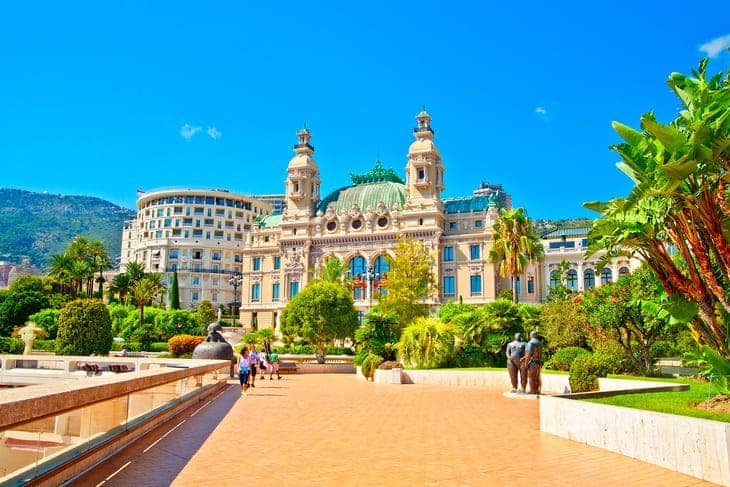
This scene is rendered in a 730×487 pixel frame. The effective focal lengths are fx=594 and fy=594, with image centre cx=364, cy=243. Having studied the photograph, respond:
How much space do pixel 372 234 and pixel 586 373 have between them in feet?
204

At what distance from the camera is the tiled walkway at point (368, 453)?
26.9ft

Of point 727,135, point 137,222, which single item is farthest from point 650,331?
point 137,222

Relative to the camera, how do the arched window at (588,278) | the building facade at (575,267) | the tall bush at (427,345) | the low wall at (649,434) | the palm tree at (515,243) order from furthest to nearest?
the arched window at (588,278)
the building facade at (575,267)
the palm tree at (515,243)
the tall bush at (427,345)
the low wall at (649,434)

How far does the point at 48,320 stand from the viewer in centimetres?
6103

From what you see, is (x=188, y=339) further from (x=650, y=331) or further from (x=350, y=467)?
(x=350, y=467)

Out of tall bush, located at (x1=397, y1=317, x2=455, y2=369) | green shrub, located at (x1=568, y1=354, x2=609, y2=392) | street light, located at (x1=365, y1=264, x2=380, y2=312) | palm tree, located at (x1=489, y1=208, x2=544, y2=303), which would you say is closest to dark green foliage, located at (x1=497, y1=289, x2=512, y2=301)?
street light, located at (x1=365, y1=264, x2=380, y2=312)

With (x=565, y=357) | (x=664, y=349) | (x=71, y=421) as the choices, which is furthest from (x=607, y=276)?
(x=71, y=421)

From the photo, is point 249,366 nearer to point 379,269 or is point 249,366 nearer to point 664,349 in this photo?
point 664,349

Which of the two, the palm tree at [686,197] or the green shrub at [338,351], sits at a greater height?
the palm tree at [686,197]

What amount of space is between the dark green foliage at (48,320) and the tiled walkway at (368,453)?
5131 cm

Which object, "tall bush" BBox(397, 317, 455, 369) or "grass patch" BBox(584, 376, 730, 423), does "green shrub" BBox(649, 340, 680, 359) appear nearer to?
"tall bush" BBox(397, 317, 455, 369)

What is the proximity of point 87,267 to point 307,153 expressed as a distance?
112 feet

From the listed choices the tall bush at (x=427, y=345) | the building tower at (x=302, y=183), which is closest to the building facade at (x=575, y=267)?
the building tower at (x=302, y=183)

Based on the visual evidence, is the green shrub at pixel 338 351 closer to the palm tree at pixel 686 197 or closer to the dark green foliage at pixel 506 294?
the dark green foliage at pixel 506 294
